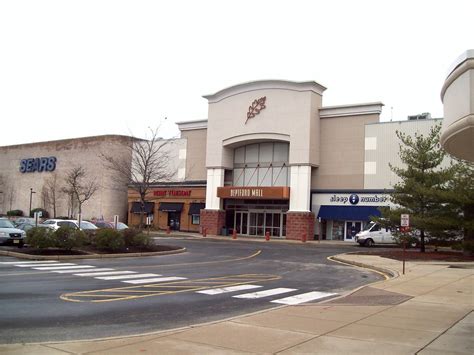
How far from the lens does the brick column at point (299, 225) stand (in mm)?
44281

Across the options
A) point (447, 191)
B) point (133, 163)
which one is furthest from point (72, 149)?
point (447, 191)

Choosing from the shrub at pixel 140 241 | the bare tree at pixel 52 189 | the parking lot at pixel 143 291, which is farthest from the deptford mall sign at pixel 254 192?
the bare tree at pixel 52 189

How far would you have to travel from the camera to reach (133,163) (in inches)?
2357

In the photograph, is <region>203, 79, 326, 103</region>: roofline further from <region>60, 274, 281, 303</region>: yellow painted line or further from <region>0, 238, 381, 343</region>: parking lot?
<region>60, 274, 281, 303</region>: yellow painted line

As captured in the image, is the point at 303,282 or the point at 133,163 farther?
the point at 133,163

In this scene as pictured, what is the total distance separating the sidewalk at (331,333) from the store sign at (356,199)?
100.0ft

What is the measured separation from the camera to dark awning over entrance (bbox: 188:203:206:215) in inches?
2078

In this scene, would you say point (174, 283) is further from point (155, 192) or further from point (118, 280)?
point (155, 192)

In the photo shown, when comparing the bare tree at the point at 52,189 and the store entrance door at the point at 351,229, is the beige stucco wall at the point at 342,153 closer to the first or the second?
the store entrance door at the point at 351,229

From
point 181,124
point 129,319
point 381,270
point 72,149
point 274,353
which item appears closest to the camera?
point 274,353

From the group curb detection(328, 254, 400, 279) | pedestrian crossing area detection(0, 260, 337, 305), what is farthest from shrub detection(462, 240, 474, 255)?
pedestrian crossing area detection(0, 260, 337, 305)

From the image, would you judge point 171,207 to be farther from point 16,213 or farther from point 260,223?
point 16,213

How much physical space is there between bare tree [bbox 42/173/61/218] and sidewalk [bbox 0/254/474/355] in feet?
192

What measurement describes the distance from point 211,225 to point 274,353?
1715 inches
